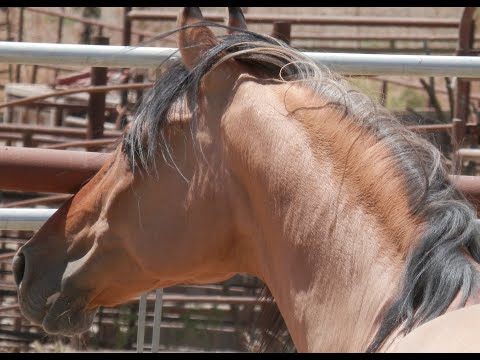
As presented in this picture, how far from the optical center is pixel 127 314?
5.85 meters

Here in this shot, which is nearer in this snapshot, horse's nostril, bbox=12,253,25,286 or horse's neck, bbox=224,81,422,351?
horse's neck, bbox=224,81,422,351

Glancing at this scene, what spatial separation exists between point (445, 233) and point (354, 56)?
86 centimetres

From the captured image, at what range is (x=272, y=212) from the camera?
1.82 metres

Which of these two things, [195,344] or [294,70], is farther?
[195,344]

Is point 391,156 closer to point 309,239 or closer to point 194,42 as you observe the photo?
point 309,239

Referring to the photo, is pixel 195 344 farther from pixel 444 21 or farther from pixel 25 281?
pixel 25 281

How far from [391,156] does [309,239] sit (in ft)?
0.78

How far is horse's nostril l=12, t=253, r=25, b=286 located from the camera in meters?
2.19

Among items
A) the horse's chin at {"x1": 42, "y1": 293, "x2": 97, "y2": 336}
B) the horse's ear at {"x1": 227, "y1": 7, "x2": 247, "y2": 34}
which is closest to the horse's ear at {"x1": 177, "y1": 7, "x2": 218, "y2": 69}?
the horse's ear at {"x1": 227, "y1": 7, "x2": 247, "y2": 34}

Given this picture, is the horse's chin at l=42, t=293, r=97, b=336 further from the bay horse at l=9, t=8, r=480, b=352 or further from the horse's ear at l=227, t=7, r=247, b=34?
the horse's ear at l=227, t=7, r=247, b=34

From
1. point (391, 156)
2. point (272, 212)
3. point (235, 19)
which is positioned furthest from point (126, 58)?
point (391, 156)

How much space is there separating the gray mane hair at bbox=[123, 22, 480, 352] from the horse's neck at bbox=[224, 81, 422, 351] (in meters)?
0.06

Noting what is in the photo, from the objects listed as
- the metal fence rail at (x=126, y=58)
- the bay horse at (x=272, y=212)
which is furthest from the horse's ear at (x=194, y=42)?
the metal fence rail at (x=126, y=58)
